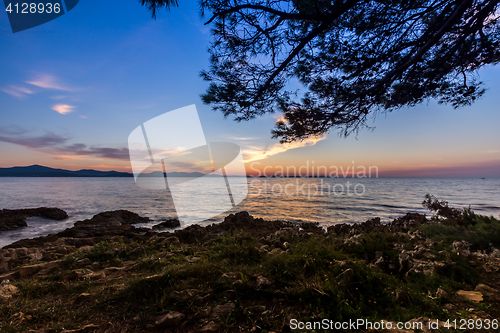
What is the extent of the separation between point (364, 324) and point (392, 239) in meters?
Answer: 4.11

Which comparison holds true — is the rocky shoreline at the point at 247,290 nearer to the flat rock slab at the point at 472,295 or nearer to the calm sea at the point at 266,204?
the flat rock slab at the point at 472,295

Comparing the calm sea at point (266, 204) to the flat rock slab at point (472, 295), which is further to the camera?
the calm sea at point (266, 204)

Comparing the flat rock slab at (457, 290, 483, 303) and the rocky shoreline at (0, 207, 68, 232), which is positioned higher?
the flat rock slab at (457, 290, 483, 303)

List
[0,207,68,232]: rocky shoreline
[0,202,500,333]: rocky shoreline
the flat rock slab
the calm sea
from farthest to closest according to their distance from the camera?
the calm sea < [0,207,68,232]: rocky shoreline < the flat rock slab < [0,202,500,333]: rocky shoreline

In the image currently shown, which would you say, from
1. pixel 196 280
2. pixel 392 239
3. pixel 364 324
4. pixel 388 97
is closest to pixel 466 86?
pixel 388 97

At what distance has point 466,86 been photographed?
5309mm

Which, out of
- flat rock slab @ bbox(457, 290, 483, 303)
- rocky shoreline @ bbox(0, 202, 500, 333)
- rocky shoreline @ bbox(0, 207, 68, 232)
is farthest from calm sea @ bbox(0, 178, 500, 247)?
flat rock slab @ bbox(457, 290, 483, 303)

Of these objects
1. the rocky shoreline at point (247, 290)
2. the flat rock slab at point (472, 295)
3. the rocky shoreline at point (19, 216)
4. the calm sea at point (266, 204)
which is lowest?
the calm sea at point (266, 204)

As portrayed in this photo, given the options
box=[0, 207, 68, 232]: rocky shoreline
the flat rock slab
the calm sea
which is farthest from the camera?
the calm sea

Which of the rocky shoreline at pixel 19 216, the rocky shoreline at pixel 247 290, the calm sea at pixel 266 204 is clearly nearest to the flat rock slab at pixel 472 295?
the rocky shoreline at pixel 247 290

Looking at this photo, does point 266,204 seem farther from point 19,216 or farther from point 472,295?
point 472,295

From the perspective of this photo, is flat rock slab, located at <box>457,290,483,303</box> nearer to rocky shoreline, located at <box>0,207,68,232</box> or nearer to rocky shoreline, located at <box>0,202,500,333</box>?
rocky shoreline, located at <box>0,202,500,333</box>

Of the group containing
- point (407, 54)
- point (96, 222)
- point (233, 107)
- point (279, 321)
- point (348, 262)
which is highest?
point (407, 54)

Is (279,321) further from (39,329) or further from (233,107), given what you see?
(233,107)
